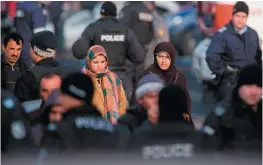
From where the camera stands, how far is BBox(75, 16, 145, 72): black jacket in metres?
14.0

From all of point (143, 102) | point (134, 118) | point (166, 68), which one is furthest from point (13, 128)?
point (166, 68)

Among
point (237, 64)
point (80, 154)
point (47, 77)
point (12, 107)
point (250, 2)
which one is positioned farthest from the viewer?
point (250, 2)

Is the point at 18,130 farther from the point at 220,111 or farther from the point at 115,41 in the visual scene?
the point at 115,41

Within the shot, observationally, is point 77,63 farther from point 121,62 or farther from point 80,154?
point 80,154

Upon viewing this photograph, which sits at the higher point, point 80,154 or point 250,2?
point 250,2

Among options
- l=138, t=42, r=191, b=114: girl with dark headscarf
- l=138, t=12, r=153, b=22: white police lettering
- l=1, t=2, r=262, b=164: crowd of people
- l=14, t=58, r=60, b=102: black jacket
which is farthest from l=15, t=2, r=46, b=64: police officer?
l=14, t=58, r=60, b=102: black jacket

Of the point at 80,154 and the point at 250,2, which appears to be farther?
the point at 250,2

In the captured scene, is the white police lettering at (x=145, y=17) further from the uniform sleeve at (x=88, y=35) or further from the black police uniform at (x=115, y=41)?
the uniform sleeve at (x=88, y=35)

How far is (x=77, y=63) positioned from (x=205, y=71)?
3.99 meters

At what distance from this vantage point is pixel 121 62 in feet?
46.5

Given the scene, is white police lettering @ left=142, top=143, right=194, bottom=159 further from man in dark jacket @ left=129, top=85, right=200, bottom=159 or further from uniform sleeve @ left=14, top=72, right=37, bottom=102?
uniform sleeve @ left=14, top=72, right=37, bottom=102

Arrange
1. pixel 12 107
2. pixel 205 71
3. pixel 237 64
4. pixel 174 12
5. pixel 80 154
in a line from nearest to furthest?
pixel 80 154 → pixel 12 107 → pixel 237 64 → pixel 205 71 → pixel 174 12

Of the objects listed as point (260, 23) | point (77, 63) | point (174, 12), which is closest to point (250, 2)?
point (260, 23)

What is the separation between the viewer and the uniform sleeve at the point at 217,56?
13.7 meters
